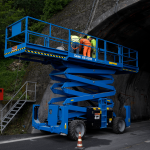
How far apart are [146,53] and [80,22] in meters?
6.32

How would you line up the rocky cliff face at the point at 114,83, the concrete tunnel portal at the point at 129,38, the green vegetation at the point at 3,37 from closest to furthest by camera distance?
Answer: the concrete tunnel portal at the point at 129,38 → the rocky cliff face at the point at 114,83 → the green vegetation at the point at 3,37

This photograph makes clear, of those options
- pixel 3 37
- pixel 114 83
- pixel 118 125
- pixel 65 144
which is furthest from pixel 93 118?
pixel 3 37

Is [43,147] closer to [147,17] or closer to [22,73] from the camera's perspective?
[22,73]

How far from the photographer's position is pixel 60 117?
8523 mm

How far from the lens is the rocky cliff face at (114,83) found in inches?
475

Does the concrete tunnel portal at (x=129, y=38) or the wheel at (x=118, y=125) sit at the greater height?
the concrete tunnel portal at (x=129, y=38)

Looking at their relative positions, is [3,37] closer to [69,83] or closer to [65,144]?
[69,83]

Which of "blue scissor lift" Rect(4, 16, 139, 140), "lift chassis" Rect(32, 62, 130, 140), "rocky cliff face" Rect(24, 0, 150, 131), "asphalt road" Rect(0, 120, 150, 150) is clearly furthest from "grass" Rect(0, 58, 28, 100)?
"asphalt road" Rect(0, 120, 150, 150)

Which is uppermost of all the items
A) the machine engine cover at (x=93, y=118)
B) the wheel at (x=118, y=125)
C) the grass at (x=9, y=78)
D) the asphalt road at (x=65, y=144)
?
the grass at (x=9, y=78)

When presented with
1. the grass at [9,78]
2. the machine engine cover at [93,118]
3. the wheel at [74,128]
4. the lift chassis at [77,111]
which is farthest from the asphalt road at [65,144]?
the grass at [9,78]

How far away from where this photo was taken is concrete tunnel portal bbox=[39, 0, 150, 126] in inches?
457

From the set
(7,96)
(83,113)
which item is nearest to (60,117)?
(83,113)

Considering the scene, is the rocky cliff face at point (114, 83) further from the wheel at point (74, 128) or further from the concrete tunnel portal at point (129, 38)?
the wheel at point (74, 128)

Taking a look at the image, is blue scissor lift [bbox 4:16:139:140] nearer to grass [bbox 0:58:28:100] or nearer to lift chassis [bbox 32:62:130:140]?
lift chassis [bbox 32:62:130:140]
